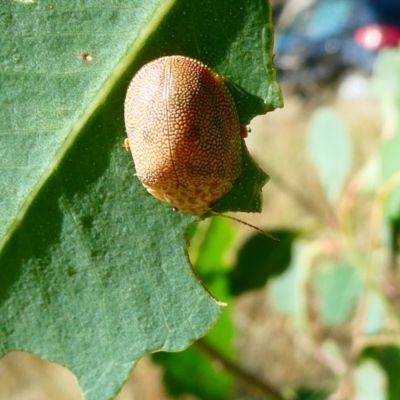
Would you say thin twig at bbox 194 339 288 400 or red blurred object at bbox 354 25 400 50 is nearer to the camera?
thin twig at bbox 194 339 288 400

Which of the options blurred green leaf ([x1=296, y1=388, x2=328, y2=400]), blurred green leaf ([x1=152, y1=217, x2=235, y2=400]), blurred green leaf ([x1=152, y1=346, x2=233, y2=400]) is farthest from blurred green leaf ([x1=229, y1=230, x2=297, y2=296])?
blurred green leaf ([x1=296, y1=388, x2=328, y2=400])

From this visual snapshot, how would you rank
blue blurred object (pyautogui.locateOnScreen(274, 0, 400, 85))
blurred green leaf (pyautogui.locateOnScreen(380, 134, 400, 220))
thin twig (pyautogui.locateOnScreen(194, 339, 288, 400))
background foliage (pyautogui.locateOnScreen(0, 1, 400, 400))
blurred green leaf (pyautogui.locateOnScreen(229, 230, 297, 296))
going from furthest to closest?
blue blurred object (pyautogui.locateOnScreen(274, 0, 400, 85)), blurred green leaf (pyautogui.locateOnScreen(229, 230, 297, 296)), blurred green leaf (pyautogui.locateOnScreen(380, 134, 400, 220)), thin twig (pyautogui.locateOnScreen(194, 339, 288, 400)), background foliage (pyautogui.locateOnScreen(0, 1, 400, 400))

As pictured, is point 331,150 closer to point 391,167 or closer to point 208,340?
point 391,167

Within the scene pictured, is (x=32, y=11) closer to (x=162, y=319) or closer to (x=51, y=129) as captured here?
(x=51, y=129)

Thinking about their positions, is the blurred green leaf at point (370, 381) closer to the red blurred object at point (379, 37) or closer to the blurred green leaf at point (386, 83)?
the blurred green leaf at point (386, 83)

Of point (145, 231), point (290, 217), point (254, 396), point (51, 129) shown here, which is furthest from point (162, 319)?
point (290, 217)

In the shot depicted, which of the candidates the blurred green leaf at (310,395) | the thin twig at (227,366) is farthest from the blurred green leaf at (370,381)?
the thin twig at (227,366)

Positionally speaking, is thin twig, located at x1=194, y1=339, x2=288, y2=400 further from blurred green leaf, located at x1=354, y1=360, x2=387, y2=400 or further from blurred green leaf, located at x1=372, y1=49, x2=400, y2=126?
blurred green leaf, located at x1=372, y1=49, x2=400, y2=126
